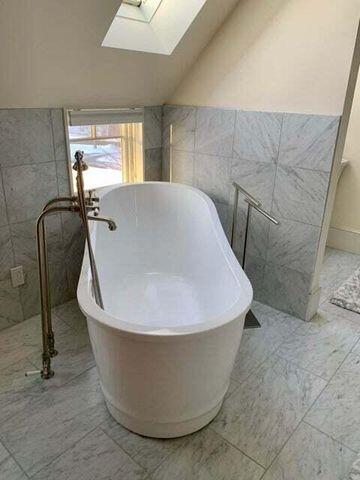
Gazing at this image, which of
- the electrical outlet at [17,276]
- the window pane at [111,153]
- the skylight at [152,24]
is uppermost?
the skylight at [152,24]

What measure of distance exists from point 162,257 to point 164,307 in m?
0.53

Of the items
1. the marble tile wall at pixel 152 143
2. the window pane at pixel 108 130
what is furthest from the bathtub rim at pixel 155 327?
the marble tile wall at pixel 152 143

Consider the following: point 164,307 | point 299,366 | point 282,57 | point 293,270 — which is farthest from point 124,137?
point 299,366

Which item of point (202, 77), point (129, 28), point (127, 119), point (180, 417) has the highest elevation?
point (129, 28)

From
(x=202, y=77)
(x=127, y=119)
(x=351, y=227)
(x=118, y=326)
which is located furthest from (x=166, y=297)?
(x=351, y=227)

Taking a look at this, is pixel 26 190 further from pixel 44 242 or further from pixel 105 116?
pixel 105 116

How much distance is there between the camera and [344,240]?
11.1ft

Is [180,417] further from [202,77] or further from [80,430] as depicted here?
[202,77]

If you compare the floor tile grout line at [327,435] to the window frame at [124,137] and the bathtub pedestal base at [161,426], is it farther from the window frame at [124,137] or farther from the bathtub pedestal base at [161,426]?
the window frame at [124,137]

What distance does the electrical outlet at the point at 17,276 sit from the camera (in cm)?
221

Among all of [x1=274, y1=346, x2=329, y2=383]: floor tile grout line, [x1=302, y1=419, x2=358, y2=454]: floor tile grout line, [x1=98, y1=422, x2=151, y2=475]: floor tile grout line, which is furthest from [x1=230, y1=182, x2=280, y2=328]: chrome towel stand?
[x1=98, y1=422, x2=151, y2=475]: floor tile grout line

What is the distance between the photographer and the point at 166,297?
2348 mm

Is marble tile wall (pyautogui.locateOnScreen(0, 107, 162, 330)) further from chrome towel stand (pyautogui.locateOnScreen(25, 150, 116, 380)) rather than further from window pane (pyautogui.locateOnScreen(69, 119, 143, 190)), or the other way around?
chrome towel stand (pyautogui.locateOnScreen(25, 150, 116, 380))

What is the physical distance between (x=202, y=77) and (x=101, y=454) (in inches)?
93.2
